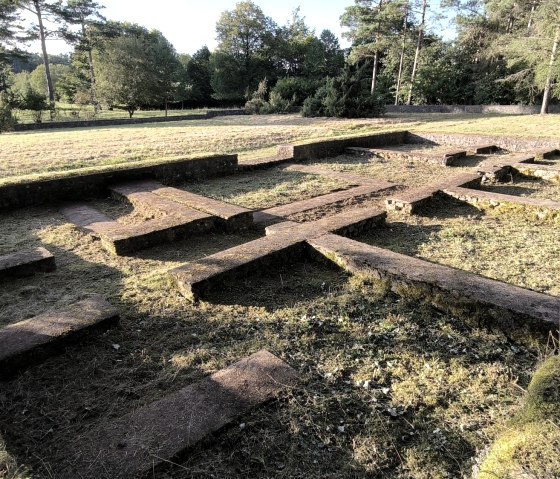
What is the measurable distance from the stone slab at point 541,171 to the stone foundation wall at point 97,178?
646 centimetres

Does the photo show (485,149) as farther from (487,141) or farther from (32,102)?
(32,102)

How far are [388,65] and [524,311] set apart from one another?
37.8 meters

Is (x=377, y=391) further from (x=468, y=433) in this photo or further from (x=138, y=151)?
(x=138, y=151)

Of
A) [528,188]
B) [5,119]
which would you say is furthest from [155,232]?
[5,119]

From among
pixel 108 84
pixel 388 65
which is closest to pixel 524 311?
pixel 108 84

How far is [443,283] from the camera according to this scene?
Result: 343cm

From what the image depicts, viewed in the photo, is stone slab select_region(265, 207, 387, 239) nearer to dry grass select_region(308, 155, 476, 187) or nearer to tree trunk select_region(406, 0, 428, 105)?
dry grass select_region(308, 155, 476, 187)

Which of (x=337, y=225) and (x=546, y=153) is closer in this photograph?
(x=337, y=225)

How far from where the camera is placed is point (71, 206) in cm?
723

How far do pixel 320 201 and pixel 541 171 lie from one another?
5.25 metres

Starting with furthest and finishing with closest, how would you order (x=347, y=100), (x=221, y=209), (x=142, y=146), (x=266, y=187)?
(x=347, y=100)
(x=142, y=146)
(x=266, y=187)
(x=221, y=209)

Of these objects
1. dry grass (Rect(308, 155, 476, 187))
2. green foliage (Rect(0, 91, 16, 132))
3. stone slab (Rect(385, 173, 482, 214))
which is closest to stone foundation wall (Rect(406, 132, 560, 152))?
dry grass (Rect(308, 155, 476, 187))

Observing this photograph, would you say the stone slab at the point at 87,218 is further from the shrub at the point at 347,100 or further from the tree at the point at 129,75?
the tree at the point at 129,75

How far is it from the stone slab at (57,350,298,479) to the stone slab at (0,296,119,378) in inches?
37.5
